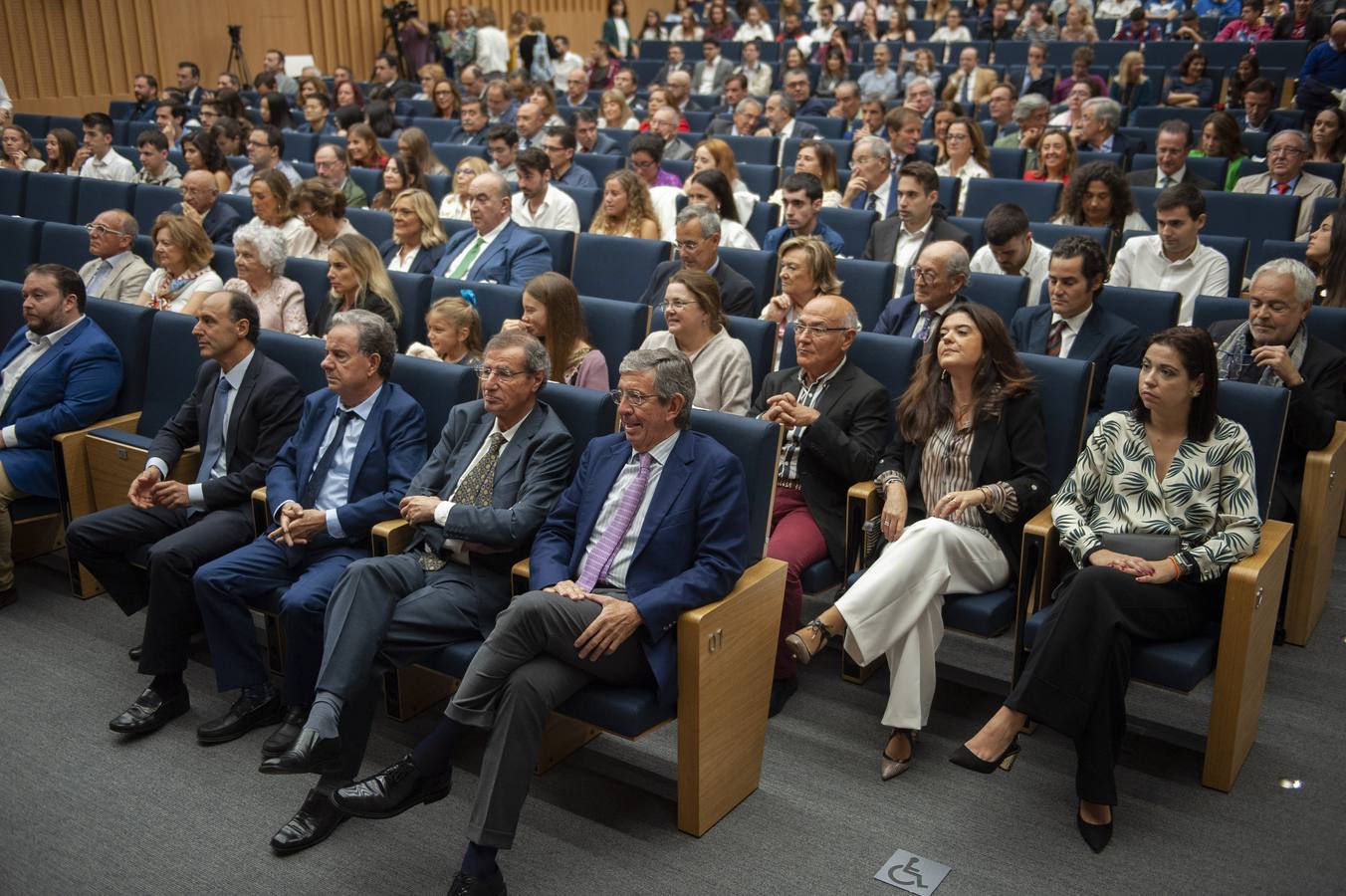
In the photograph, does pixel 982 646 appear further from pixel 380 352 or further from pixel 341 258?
pixel 341 258

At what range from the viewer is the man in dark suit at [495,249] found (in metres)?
4.32

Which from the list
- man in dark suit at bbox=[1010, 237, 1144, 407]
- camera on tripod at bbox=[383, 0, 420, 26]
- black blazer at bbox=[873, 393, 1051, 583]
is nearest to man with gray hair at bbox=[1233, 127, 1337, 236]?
man in dark suit at bbox=[1010, 237, 1144, 407]

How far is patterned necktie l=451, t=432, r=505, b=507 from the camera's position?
2.68 meters

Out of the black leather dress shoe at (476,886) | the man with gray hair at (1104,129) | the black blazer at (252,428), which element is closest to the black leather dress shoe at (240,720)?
the black blazer at (252,428)

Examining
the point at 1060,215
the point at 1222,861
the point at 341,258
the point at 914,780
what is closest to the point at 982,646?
the point at 914,780

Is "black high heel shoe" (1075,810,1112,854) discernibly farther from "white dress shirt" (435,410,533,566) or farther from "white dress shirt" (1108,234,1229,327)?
"white dress shirt" (1108,234,1229,327)

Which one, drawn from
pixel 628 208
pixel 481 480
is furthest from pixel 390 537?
pixel 628 208

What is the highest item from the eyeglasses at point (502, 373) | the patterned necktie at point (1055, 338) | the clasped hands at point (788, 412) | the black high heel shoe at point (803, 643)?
the eyeglasses at point (502, 373)

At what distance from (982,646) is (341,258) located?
241cm

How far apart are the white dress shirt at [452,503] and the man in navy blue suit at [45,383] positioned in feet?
5.37

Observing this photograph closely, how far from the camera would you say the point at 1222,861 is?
2.23 meters

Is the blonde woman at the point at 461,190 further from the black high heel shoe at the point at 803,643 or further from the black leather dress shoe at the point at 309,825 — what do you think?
the black leather dress shoe at the point at 309,825

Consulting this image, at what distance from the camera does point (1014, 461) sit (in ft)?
9.11

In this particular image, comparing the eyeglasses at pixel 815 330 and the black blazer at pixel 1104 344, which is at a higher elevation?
the eyeglasses at pixel 815 330
